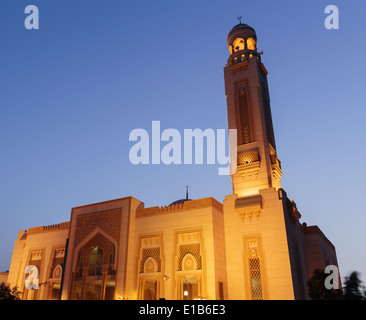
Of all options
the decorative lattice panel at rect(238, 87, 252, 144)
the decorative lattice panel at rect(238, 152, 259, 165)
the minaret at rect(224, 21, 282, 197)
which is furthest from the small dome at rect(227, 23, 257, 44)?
the decorative lattice panel at rect(238, 152, 259, 165)

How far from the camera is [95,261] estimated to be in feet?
76.9

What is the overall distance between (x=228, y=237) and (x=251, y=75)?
40.7 feet

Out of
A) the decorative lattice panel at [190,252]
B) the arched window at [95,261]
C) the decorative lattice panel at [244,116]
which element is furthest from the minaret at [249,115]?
the arched window at [95,261]

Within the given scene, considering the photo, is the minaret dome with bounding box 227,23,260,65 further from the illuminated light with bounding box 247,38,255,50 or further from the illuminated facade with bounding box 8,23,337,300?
the illuminated facade with bounding box 8,23,337,300

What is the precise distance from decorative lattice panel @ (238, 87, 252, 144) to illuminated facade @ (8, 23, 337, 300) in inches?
2.9

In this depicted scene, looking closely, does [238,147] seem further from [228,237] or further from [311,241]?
[311,241]

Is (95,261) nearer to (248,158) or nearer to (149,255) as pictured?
(149,255)

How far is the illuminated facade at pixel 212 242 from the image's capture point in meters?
19.3

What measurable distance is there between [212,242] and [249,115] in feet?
32.2

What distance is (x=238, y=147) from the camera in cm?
2375

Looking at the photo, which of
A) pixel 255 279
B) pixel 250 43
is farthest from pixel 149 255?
pixel 250 43

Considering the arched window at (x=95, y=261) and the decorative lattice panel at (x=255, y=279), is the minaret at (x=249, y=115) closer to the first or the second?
the decorative lattice panel at (x=255, y=279)
